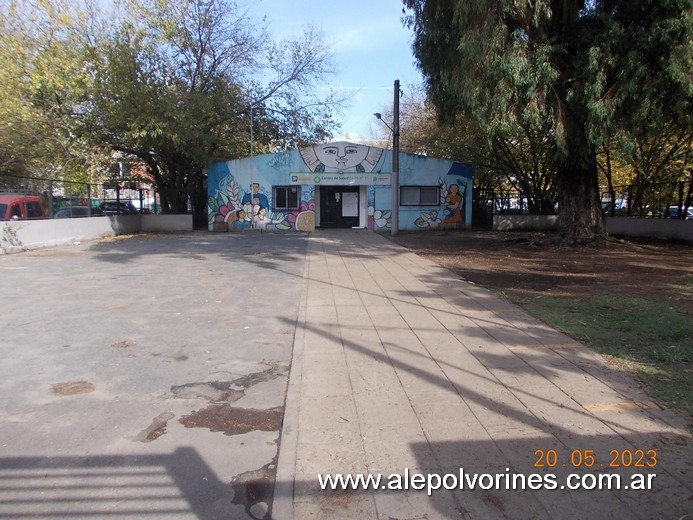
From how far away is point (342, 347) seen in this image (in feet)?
19.0

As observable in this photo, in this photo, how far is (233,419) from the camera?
3.96 m

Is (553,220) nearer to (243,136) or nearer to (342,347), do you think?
(243,136)

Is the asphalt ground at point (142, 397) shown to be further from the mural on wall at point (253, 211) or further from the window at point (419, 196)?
the window at point (419, 196)

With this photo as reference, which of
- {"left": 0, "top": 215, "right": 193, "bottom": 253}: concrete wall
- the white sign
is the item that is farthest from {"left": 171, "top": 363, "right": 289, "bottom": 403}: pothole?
the white sign

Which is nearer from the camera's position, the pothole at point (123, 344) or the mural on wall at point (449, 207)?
the pothole at point (123, 344)

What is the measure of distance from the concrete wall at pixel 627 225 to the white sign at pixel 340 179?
242 inches

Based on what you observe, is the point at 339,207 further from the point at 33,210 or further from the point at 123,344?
the point at 123,344

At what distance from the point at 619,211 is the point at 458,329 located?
20628 mm

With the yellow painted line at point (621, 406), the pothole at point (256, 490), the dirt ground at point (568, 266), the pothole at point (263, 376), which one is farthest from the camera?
the dirt ground at point (568, 266)

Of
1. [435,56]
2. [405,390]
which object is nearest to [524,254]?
[435,56]

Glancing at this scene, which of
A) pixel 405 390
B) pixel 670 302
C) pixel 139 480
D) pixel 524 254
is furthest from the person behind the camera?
pixel 524 254

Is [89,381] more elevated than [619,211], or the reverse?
[619,211]

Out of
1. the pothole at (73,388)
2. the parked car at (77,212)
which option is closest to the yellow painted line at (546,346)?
the pothole at (73,388)

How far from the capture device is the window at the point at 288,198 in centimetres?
2514
